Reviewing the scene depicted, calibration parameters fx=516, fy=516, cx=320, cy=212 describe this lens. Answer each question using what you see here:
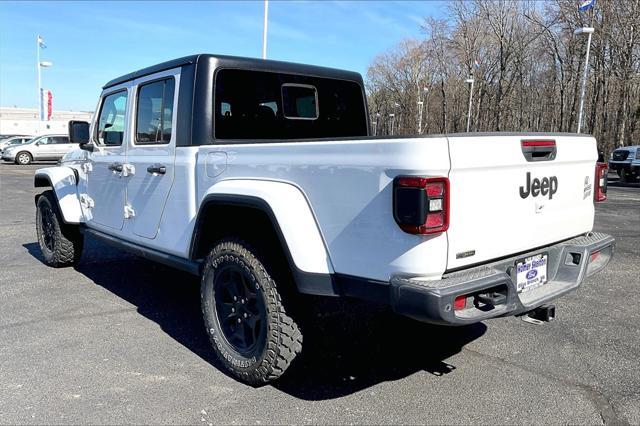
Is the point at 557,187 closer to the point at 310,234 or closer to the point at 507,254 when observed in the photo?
the point at 507,254

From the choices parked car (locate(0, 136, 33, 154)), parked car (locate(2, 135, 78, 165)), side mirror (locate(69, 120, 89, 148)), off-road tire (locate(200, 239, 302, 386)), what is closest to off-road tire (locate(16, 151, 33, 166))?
parked car (locate(2, 135, 78, 165))

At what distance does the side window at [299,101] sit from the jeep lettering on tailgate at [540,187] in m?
2.18

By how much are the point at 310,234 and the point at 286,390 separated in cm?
106

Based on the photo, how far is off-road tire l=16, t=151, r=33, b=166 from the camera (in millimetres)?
28119

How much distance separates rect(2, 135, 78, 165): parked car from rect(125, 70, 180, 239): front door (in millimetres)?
26837

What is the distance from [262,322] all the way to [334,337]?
1.17 metres

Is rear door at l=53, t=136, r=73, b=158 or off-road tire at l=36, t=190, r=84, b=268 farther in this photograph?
rear door at l=53, t=136, r=73, b=158

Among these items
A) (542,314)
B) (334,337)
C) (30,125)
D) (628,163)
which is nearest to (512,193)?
(542,314)

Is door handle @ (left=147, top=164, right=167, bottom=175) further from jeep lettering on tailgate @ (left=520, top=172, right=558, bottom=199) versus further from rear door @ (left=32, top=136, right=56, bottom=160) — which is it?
rear door @ (left=32, top=136, right=56, bottom=160)

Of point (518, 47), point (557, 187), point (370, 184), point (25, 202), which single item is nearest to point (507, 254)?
point (557, 187)

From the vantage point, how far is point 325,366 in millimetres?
3562

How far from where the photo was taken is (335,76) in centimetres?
479

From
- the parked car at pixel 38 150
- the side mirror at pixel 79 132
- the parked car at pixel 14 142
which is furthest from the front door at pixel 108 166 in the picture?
the parked car at pixel 14 142

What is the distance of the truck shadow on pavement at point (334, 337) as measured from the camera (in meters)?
3.35
